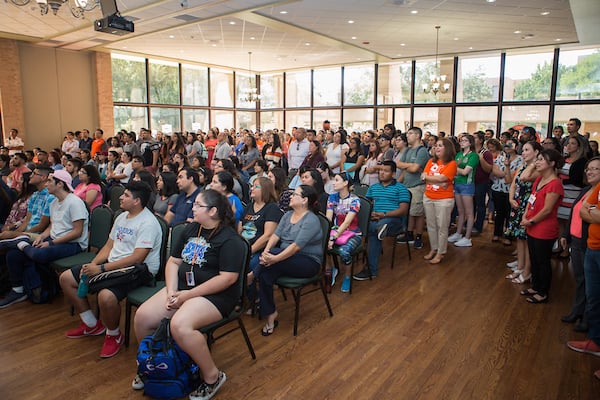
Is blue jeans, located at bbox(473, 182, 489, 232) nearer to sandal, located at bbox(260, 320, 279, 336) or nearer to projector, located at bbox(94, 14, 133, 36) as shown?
sandal, located at bbox(260, 320, 279, 336)

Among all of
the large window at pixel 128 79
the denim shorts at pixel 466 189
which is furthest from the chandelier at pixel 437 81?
the large window at pixel 128 79

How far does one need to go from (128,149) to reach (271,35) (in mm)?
4773

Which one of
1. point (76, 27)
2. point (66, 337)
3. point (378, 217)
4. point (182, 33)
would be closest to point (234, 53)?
point (182, 33)

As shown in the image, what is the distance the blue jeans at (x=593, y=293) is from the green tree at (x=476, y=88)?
11.5m

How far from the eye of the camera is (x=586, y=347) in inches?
116

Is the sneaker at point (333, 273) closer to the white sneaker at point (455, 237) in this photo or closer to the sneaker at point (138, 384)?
the sneaker at point (138, 384)

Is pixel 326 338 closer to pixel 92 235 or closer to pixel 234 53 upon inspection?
pixel 92 235

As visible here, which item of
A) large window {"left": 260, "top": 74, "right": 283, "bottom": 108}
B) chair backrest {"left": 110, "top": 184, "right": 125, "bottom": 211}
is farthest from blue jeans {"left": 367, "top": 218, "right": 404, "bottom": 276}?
large window {"left": 260, "top": 74, "right": 283, "bottom": 108}

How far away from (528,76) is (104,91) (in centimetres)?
1350

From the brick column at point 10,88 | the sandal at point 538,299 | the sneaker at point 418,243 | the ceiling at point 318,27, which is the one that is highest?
the ceiling at point 318,27

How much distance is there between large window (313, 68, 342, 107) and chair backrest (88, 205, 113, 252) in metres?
13.6

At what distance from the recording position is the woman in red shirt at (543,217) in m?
3.62

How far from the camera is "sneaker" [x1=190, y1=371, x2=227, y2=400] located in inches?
95.4

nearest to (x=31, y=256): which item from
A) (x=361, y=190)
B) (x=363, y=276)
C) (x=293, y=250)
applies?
(x=293, y=250)
